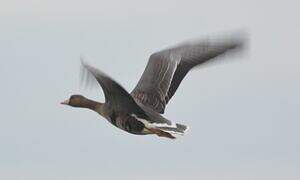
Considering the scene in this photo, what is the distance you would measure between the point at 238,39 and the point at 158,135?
373 cm

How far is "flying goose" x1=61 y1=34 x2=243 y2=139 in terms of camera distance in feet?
96.8

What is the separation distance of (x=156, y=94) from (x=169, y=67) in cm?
97

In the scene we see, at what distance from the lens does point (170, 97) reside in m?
31.9

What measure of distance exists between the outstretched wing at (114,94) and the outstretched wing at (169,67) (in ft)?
6.07

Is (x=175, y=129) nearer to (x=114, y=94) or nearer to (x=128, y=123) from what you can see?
(x=128, y=123)

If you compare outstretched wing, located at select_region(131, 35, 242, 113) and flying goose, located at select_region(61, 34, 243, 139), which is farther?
outstretched wing, located at select_region(131, 35, 242, 113)

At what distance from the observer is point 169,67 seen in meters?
32.4

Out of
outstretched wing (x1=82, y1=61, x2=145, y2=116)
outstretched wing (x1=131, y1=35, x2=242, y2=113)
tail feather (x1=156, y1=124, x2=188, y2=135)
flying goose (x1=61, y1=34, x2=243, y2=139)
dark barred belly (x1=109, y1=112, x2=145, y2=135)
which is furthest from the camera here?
outstretched wing (x1=131, y1=35, x2=242, y2=113)

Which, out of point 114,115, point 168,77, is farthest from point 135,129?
point 168,77

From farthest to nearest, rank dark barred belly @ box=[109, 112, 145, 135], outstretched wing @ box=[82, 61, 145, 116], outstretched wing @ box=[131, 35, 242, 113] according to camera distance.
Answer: outstretched wing @ box=[131, 35, 242, 113] < dark barred belly @ box=[109, 112, 145, 135] < outstretched wing @ box=[82, 61, 145, 116]

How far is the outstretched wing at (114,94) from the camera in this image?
26.7 m

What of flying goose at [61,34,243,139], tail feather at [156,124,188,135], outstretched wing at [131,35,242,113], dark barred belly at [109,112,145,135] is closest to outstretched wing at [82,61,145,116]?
flying goose at [61,34,243,139]

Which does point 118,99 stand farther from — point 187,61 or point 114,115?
point 187,61

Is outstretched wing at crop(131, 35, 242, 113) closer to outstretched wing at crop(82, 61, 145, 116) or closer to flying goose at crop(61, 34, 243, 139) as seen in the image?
flying goose at crop(61, 34, 243, 139)
